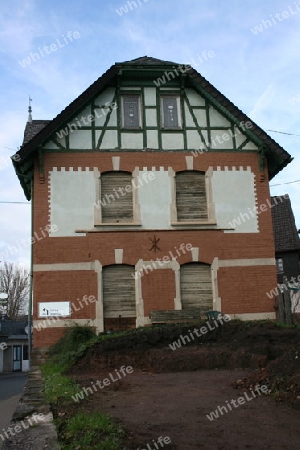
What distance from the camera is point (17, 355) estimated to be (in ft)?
163

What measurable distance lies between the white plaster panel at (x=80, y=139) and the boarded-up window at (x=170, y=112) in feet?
8.57

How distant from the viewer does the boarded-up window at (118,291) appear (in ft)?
54.4

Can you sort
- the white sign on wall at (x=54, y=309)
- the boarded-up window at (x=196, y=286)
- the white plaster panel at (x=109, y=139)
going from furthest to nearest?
the white plaster panel at (x=109, y=139) < the boarded-up window at (x=196, y=286) < the white sign on wall at (x=54, y=309)

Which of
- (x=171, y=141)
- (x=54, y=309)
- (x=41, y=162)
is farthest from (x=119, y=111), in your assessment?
(x=54, y=309)

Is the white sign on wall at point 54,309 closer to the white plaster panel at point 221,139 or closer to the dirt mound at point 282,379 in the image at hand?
the white plaster panel at point 221,139

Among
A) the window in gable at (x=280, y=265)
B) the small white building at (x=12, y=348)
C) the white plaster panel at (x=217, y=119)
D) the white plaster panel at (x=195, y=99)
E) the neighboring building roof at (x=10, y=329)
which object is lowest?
the small white building at (x=12, y=348)

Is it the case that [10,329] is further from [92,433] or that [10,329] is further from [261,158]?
[92,433]

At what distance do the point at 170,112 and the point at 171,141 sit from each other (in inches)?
42.5

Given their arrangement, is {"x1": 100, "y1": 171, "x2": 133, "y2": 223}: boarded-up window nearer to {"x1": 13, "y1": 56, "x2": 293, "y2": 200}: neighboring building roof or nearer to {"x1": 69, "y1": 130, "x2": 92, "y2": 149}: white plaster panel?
{"x1": 69, "y1": 130, "x2": 92, "y2": 149}: white plaster panel

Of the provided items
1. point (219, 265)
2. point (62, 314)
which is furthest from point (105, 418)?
point (219, 265)

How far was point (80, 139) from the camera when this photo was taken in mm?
17375

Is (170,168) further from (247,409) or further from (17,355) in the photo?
Answer: (17,355)

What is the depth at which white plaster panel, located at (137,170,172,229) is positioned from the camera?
677 inches

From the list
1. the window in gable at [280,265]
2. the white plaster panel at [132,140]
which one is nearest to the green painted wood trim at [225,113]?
the white plaster panel at [132,140]
